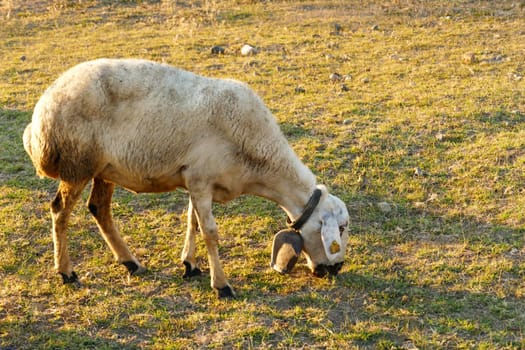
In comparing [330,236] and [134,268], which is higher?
[330,236]

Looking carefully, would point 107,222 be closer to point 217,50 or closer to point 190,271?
point 190,271

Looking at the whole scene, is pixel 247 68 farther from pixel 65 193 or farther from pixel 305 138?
pixel 65 193

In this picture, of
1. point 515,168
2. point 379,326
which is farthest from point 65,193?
point 515,168

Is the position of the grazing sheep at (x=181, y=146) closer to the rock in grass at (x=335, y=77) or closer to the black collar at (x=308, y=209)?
the black collar at (x=308, y=209)

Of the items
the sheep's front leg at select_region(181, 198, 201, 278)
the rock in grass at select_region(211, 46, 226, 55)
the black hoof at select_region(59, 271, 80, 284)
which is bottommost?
the black hoof at select_region(59, 271, 80, 284)

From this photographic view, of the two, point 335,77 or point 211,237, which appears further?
point 335,77

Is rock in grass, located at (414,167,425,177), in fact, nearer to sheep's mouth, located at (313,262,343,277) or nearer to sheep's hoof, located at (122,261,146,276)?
sheep's mouth, located at (313,262,343,277)

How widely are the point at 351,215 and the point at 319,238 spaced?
1.78 meters

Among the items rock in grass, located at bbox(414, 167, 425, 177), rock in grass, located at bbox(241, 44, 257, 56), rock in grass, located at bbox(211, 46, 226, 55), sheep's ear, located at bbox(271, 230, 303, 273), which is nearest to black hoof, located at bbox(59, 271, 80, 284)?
sheep's ear, located at bbox(271, 230, 303, 273)

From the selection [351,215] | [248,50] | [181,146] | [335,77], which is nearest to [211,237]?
[181,146]

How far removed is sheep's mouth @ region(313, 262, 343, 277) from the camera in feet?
21.6

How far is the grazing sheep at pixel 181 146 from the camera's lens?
6344 millimetres

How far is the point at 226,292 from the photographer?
21.5 ft

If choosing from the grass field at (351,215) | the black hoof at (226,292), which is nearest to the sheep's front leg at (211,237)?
the black hoof at (226,292)
